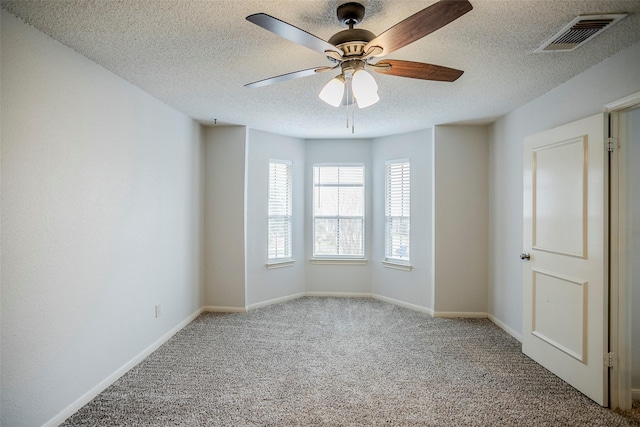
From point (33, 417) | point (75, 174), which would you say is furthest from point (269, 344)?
point (75, 174)

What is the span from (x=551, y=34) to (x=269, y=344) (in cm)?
340

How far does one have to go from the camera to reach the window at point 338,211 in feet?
17.6

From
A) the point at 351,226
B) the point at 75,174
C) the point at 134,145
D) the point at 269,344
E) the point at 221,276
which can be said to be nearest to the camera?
the point at 75,174

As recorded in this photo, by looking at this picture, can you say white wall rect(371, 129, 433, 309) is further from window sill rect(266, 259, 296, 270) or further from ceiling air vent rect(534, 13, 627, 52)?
ceiling air vent rect(534, 13, 627, 52)

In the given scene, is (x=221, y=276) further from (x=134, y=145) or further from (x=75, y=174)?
(x=75, y=174)

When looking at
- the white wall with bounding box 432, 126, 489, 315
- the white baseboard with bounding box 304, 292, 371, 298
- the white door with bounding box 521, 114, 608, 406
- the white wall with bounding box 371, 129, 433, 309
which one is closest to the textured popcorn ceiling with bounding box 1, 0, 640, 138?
the white door with bounding box 521, 114, 608, 406

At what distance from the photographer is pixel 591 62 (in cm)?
252

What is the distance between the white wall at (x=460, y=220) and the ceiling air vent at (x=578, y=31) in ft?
6.93

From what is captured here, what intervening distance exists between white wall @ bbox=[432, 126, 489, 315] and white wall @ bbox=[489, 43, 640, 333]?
12 cm

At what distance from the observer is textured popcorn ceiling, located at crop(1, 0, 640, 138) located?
186cm

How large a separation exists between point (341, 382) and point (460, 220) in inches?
105

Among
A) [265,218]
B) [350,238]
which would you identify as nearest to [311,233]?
[350,238]

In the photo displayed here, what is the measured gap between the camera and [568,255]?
2.70 meters

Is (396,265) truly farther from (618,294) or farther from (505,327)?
(618,294)
